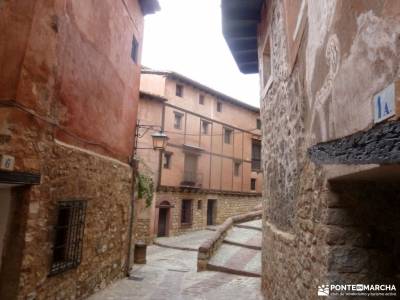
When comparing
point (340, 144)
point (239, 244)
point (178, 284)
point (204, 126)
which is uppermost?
point (204, 126)

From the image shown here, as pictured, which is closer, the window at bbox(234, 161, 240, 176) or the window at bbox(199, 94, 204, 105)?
the window at bbox(199, 94, 204, 105)

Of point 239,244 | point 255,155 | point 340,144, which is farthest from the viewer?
point 255,155

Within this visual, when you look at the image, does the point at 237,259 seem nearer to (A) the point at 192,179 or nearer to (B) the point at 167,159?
Result: (B) the point at 167,159

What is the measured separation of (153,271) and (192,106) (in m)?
13.1

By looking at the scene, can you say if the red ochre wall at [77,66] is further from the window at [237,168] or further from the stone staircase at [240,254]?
the window at [237,168]

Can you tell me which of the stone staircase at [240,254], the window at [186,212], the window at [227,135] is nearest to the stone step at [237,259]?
the stone staircase at [240,254]

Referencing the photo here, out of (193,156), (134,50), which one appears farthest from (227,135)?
(134,50)

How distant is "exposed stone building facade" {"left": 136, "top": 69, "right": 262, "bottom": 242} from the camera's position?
17859 millimetres

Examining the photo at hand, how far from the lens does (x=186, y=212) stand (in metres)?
19.9

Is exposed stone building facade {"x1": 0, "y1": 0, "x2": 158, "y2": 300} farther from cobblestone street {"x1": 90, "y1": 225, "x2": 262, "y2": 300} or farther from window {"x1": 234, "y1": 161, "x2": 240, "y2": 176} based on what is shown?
window {"x1": 234, "y1": 161, "x2": 240, "y2": 176}

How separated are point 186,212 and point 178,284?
39.0ft

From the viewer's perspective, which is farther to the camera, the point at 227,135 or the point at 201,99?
the point at 227,135

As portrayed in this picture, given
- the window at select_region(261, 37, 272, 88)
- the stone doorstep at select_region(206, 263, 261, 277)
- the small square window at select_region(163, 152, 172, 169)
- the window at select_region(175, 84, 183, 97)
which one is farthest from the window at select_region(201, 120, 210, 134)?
the window at select_region(261, 37, 272, 88)

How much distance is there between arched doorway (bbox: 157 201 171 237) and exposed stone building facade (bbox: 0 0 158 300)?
952 centimetres
